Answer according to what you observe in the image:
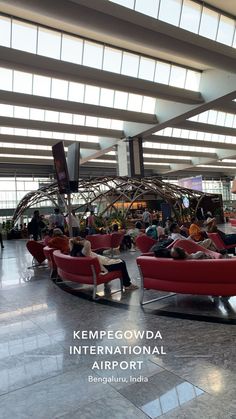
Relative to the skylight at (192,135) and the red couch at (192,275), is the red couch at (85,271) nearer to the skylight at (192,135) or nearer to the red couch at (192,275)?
the red couch at (192,275)

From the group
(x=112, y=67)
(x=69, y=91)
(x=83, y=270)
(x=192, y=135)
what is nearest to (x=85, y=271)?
(x=83, y=270)

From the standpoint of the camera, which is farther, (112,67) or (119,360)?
(112,67)

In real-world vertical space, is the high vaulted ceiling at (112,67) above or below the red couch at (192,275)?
above

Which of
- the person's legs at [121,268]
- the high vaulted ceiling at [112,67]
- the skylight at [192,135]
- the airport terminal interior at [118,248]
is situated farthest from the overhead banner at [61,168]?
the skylight at [192,135]

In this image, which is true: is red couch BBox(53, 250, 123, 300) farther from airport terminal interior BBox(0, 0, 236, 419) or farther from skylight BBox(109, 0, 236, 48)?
skylight BBox(109, 0, 236, 48)

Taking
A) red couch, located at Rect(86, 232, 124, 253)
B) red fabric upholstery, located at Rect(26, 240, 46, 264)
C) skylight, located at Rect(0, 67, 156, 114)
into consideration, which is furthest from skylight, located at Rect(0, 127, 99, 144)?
red fabric upholstery, located at Rect(26, 240, 46, 264)

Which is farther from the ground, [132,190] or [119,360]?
[132,190]

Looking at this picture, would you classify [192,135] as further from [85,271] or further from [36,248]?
[85,271]

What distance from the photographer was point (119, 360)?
3291 millimetres

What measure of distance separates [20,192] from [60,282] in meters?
31.3

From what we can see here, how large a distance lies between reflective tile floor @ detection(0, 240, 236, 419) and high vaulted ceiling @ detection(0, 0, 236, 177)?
9.29 metres

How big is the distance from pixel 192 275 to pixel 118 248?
310 inches

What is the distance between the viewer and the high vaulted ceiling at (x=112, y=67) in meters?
11.7

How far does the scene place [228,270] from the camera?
4277mm
